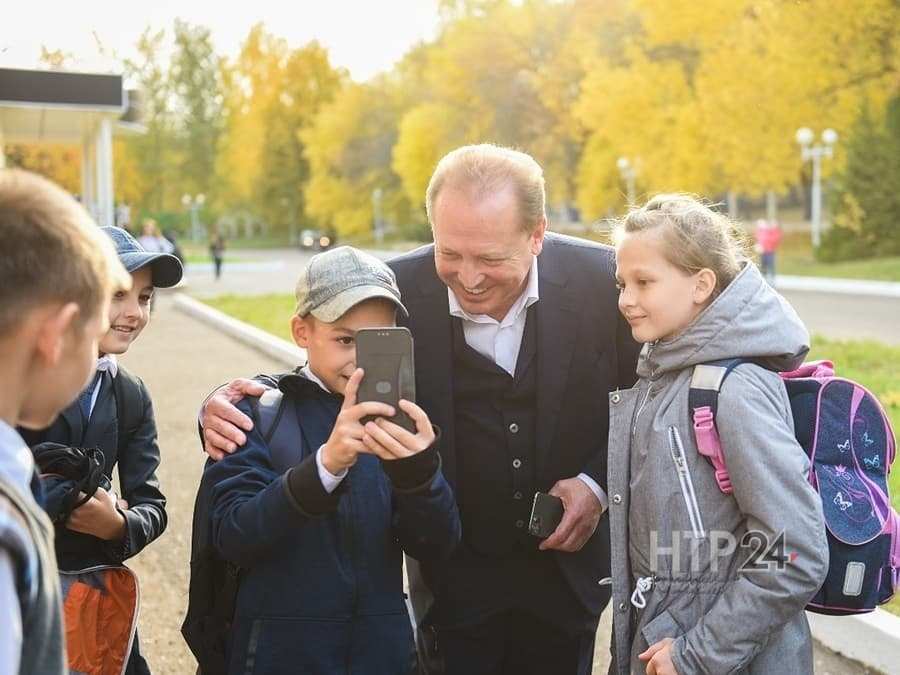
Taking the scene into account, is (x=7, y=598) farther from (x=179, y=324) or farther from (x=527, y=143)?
(x=527, y=143)

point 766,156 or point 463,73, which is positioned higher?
point 463,73

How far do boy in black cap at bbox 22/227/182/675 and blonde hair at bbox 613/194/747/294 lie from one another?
1.42 meters

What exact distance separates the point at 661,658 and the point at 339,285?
3.86ft

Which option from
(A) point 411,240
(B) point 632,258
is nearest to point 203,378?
(B) point 632,258

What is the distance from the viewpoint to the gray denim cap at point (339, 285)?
8.75ft

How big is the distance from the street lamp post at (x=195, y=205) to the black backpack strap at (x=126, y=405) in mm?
79349

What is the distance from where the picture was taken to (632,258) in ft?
8.93

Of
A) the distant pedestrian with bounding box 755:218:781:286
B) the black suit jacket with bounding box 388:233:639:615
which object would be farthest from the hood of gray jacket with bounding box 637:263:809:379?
the distant pedestrian with bounding box 755:218:781:286

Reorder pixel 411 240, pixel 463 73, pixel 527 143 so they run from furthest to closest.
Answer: pixel 411 240 < pixel 463 73 < pixel 527 143

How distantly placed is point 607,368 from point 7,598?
2.12 m

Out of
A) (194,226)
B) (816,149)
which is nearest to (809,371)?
(816,149)

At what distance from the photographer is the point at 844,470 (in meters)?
2.57

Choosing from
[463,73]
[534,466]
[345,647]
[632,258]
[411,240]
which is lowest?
[411,240]

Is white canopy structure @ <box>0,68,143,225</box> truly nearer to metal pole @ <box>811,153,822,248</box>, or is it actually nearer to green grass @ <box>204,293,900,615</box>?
green grass @ <box>204,293,900,615</box>
